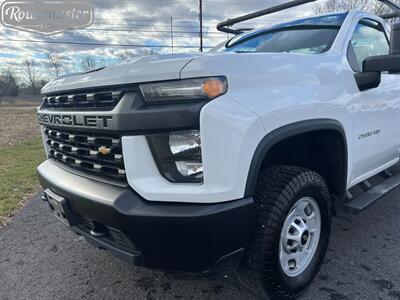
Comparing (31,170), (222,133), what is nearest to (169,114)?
(222,133)

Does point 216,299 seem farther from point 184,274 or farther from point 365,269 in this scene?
point 365,269

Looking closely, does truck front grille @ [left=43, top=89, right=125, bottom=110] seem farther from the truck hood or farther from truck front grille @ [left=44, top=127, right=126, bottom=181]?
truck front grille @ [left=44, top=127, right=126, bottom=181]

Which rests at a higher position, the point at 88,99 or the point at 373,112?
the point at 88,99

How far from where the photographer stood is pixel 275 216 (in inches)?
80.8

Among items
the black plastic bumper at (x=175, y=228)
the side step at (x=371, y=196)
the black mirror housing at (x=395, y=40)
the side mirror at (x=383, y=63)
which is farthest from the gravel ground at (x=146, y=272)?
the black mirror housing at (x=395, y=40)

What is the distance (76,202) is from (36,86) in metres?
80.5

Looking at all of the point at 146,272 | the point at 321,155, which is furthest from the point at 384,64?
A: the point at 146,272

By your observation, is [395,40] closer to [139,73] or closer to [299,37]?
[299,37]

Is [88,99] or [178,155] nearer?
[178,155]

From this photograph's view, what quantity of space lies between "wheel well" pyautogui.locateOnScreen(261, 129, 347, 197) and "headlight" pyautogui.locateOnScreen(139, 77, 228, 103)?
864 mm

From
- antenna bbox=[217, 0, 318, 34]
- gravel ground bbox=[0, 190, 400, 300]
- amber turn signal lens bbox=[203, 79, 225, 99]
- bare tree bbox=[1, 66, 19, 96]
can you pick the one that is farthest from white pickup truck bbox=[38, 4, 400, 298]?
bare tree bbox=[1, 66, 19, 96]

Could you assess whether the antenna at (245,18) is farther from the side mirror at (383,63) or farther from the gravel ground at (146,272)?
the gravel ground at (146,272)

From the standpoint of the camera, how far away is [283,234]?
227 cm
